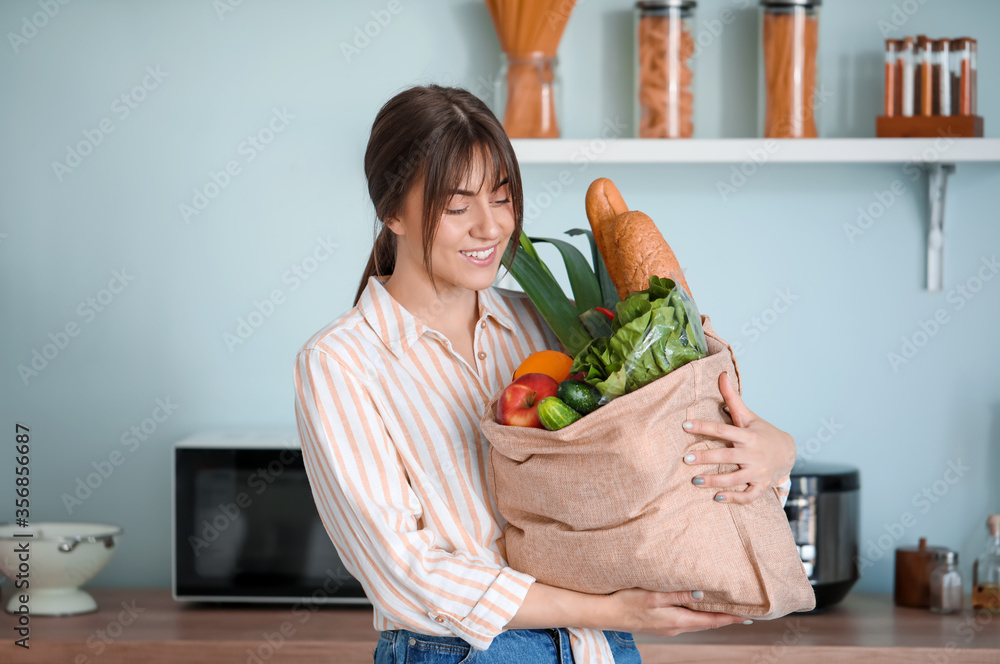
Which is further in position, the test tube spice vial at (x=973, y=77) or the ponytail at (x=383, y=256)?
the test tube spice vial at (x=973, y=77)

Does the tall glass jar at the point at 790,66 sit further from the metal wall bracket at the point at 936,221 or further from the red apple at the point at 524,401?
the red apple at the point at 524,401

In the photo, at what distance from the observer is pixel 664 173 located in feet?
6.23

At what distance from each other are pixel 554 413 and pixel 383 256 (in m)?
0.39

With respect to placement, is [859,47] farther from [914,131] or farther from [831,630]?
[831,630]

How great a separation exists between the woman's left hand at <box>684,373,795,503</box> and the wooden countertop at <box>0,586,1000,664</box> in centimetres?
69

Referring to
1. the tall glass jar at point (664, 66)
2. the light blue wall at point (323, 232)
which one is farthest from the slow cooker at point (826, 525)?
the tall glass jar at point (664, 66)

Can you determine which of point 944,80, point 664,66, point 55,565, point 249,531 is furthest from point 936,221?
point 55,565

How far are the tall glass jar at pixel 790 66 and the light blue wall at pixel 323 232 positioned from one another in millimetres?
110

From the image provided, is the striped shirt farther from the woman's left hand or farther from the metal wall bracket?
the metal wall bracket

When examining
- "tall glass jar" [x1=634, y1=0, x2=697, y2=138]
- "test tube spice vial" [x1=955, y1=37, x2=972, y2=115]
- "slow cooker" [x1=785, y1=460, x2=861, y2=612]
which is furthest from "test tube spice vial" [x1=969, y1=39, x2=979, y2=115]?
"slow cooker" [x1=785, y1=460, x2=861, y2=612]

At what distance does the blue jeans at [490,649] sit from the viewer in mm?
952

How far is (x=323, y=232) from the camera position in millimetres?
1906

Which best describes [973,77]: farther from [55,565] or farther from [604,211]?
[55,565]

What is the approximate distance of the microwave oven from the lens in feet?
5.53
